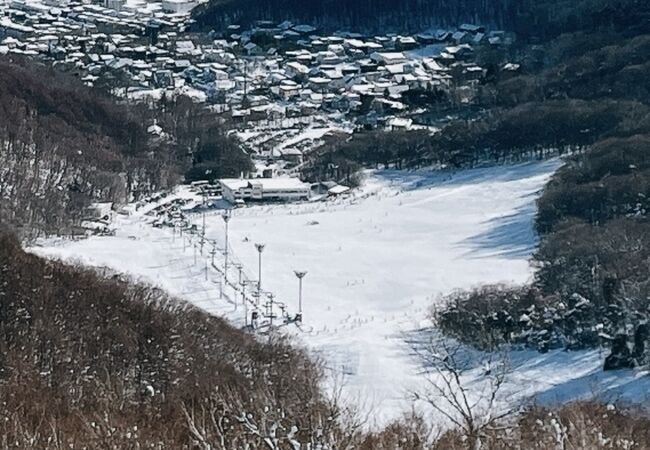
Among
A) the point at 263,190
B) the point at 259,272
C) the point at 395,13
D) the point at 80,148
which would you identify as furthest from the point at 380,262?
the point at 395,13

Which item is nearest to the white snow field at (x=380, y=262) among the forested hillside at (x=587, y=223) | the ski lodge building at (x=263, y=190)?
the forested hillside at (x=587, y=223)

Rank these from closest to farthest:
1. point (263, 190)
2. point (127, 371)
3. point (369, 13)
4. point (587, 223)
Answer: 1. point (127, 371)
2. point (587, 223)
3. point (263, 190)
4. point (369, 13)

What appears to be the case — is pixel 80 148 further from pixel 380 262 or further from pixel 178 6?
pixel 178 6

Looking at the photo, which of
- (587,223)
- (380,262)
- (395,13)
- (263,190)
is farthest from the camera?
(395,13)

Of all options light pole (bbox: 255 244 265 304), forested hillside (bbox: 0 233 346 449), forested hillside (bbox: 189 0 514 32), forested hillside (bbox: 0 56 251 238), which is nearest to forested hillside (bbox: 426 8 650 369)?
forested hillside (bbox: 0 233 346 449)

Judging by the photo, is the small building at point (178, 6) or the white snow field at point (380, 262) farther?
the small building at point (178, 6)

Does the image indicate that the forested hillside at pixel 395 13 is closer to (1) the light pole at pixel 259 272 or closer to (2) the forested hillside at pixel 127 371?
(1) the light pole at pixel 259 272

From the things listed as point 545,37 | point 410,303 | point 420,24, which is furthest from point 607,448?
point 420,24

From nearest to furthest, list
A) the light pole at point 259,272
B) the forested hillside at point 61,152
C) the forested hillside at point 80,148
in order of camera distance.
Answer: the light pole at point 259,272, the forested hillside at point 61,152, the forested hillside at point 80,148

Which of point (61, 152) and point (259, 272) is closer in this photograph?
point (259, 272)
